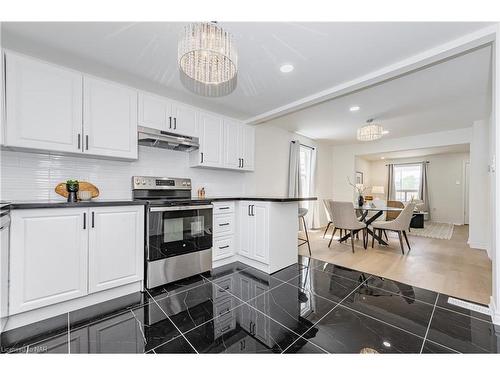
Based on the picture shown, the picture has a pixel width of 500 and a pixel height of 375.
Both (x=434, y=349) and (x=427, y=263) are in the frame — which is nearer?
(x=434, y=349)

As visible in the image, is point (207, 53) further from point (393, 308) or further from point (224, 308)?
point (393, 308)

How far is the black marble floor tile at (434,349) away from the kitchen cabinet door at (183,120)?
3.11m

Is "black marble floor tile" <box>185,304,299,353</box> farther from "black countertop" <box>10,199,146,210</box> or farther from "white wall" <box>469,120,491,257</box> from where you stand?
"white wall" <box>469,120,491,257</box>

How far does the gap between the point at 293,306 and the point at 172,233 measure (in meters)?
1.49

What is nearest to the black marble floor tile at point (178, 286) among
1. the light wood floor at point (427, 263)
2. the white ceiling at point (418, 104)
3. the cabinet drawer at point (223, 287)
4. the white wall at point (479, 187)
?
the cabinet drawer at point (223, 287)

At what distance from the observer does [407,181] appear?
805 centimetres

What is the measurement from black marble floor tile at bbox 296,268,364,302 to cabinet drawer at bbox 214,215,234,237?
1.11 m

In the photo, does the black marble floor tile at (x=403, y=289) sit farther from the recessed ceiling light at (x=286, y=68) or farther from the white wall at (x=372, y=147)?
the white wall at (x=372, y=147)

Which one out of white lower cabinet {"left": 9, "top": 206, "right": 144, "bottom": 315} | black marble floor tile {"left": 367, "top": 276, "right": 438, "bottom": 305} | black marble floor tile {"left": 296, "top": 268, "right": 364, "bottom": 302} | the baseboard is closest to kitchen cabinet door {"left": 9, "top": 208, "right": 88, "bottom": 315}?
white lower cabinet {"left": 9, "top": 206, "right": 144, "bottom": 315}

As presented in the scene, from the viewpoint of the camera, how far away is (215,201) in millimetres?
2904

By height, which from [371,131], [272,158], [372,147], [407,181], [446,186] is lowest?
[446,186]

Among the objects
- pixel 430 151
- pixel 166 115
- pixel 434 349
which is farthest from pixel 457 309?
pixel 430 151

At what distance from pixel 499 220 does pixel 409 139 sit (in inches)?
182
